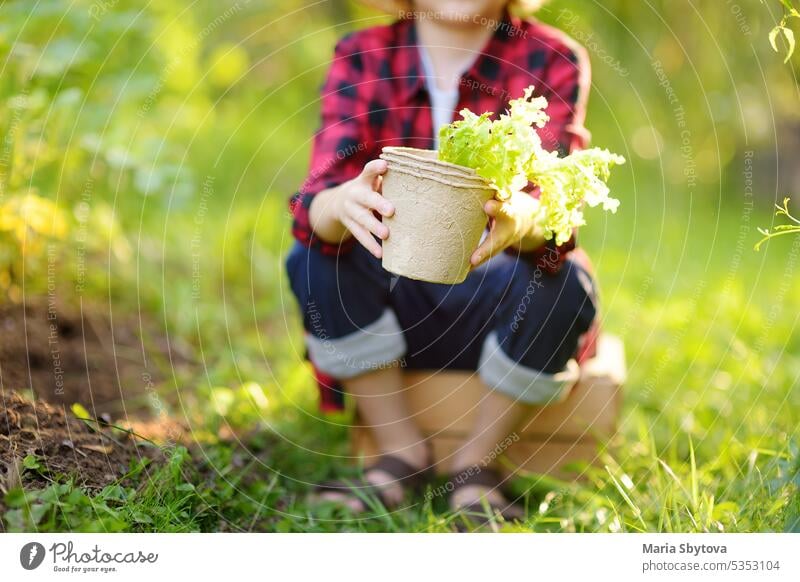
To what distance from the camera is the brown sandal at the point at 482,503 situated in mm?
1671

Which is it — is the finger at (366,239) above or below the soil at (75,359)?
above

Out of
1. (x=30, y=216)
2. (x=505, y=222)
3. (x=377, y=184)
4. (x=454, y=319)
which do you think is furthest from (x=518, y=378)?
(x=30, y=216)

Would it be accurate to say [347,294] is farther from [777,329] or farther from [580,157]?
[777,329]

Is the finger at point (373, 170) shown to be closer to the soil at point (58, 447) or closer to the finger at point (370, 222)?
the finger at point (370, 222)

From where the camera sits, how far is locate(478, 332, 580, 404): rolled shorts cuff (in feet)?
5.52

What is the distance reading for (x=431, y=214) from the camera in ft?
4.25

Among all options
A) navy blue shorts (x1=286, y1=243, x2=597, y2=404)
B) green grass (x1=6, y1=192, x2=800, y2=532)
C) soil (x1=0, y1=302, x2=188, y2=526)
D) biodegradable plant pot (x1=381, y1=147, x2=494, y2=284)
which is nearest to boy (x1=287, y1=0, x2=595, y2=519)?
navy blue shorts (x1=286, y1=243, x2=597, y2=404)

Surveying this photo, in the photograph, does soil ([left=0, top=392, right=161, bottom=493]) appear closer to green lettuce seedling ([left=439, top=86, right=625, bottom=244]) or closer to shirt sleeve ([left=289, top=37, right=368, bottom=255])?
shirt sleeve ([left=289, top=37, right=368, bottom=255])

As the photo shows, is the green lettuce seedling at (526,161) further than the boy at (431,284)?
No

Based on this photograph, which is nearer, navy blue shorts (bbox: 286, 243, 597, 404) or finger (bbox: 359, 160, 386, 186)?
finger (bbox: 359, 160, 386, 186)

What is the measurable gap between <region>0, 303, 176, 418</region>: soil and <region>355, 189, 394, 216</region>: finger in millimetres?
755

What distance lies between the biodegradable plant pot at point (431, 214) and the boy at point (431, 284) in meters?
0.26

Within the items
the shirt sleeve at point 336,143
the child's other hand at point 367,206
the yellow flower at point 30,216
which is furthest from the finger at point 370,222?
the yellow flower at point 30,216
